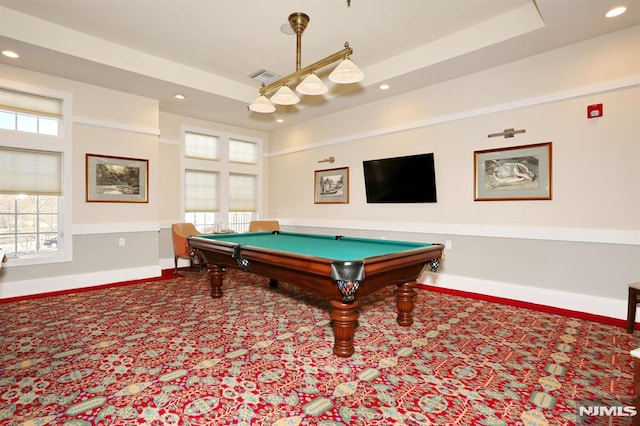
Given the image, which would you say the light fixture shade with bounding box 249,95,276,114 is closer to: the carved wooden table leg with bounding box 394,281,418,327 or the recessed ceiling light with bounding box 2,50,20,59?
the carved wooden table leg with bounding box 394,281,418,327

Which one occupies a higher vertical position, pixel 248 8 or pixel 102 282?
pixel 248 8

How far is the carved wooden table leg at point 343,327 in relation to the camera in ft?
8.04

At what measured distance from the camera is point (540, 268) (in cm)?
382

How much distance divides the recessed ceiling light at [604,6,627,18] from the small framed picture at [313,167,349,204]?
12.8 feet

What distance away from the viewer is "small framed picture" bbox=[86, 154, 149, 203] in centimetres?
478

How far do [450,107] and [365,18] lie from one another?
1.87m

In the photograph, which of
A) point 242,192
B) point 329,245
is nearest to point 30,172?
point 242,192

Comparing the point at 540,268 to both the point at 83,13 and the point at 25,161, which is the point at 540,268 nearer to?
the point at 83,13

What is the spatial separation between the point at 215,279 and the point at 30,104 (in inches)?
141

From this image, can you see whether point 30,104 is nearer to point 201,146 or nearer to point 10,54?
point 10,54

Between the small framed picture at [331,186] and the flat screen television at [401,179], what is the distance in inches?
20.8

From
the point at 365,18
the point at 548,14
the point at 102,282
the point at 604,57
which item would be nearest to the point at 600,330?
the point at 604,57

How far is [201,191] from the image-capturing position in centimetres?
666

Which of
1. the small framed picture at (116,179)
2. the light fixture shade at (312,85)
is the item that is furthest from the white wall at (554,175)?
the small framed picture at (116,179)
